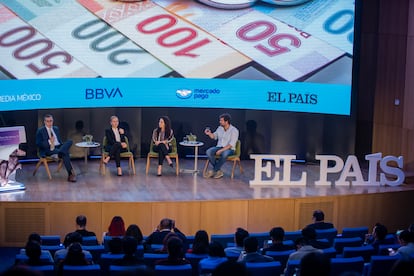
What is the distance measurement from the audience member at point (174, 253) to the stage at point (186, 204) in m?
3.33

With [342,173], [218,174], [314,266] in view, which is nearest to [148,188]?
[218,174]

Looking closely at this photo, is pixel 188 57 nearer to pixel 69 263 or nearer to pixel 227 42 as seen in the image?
pixel 227 42

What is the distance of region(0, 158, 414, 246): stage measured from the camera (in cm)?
905

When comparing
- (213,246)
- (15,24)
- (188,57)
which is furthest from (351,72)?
(213,246)

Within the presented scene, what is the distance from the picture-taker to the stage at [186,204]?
356 inches

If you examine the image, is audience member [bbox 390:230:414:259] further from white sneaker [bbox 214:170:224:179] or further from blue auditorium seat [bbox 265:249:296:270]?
white sneaker [bbox 214:170:224:179]

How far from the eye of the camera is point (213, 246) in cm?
596

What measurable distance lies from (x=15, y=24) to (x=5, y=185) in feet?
8.70

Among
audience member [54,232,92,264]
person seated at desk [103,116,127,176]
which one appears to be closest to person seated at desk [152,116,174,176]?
person seated at desk [103,116,127,176]

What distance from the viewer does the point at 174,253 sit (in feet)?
18.9

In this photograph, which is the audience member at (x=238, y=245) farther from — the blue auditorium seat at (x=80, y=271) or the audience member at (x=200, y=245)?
the blue auditorium seat at (x=80, y=271)

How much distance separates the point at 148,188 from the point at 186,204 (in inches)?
42.3

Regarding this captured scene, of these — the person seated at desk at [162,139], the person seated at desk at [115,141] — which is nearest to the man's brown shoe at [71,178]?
the person seated at desk at [115,141]

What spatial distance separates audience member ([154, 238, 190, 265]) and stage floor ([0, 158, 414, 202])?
3.46 meters
